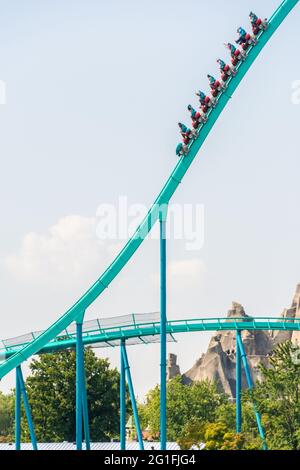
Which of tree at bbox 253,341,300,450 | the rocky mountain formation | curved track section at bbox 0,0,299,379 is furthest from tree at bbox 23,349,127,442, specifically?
the rocky mountain formation

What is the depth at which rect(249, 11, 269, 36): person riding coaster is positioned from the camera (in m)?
22.6

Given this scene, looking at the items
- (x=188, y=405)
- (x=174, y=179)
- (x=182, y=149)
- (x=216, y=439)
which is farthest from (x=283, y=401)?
(x=188, y=405)

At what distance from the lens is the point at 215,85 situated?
22.7 m

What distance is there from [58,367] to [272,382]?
19.1 meters

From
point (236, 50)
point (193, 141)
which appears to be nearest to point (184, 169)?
point (193, 141)

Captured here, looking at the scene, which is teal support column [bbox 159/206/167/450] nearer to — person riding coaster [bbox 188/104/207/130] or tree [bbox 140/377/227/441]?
person riding coaster [bbox 188/104/207/130]

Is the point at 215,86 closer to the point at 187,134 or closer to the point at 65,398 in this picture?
the point at 187,134

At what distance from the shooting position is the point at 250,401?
26.5m

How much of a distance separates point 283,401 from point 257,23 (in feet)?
26.8

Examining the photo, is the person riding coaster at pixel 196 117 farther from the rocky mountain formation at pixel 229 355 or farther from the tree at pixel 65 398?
the rocky mountain formation at pixel 229 355

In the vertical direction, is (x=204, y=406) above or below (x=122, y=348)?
above

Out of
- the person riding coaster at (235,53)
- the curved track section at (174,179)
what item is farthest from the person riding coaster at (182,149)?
the person riding coaster at (235,53)

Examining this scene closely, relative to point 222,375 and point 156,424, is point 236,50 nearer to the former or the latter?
point 156,424
